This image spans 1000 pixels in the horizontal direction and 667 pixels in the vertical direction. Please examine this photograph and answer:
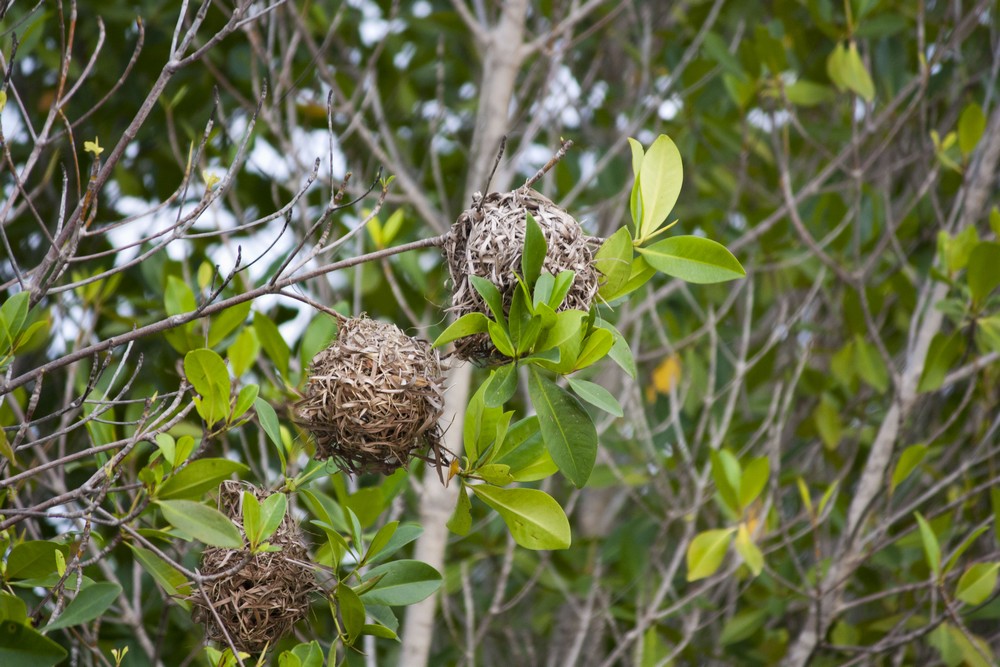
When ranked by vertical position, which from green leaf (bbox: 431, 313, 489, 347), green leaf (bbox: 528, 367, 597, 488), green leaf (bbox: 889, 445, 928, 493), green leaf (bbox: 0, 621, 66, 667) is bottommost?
green leaf (bbox: 889, 445, 928, 493)

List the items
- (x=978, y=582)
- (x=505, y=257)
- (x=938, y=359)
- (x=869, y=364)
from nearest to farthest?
(x=505, y=257), (x=978, y=582), (x=938, y=359), (x=869, y=364)

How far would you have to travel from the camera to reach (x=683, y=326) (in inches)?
160

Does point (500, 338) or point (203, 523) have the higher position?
point (500, 338)

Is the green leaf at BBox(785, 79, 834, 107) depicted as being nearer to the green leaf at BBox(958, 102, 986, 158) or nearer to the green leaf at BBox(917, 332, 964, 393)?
the green leaf at BBox(958, 102, 986, 158)

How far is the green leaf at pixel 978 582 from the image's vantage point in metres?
2.60

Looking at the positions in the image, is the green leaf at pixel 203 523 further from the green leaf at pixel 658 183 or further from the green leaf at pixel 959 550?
the green leaf at pixel 959 550

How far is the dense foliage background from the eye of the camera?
2857 mm

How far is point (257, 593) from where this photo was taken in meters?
1.75

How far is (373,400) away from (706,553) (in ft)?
4.43

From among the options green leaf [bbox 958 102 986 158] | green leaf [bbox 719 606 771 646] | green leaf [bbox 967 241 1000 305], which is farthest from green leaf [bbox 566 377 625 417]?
green leaf [bbox 958 102 986 158]

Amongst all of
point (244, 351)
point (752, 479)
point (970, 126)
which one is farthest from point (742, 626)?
point (244, 351)

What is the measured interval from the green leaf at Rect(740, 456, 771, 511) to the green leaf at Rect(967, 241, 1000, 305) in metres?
0.79

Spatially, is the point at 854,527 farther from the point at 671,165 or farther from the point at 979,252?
the point at 671,165

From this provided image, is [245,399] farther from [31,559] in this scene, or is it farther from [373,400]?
[31,559]
